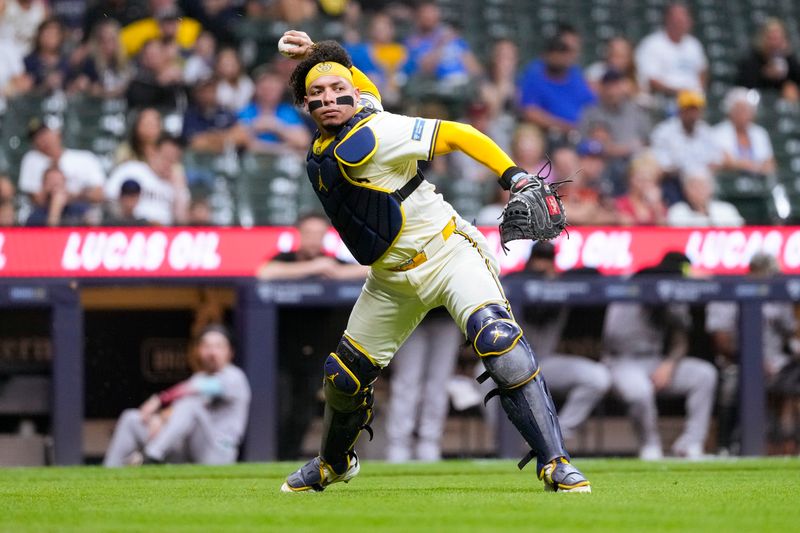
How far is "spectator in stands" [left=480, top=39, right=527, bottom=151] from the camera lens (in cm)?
1270

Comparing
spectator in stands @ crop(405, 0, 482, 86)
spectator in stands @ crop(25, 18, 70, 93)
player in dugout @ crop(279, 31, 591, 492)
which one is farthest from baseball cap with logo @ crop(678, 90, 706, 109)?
player in dugout @ crop(279, 31, 591, 492)

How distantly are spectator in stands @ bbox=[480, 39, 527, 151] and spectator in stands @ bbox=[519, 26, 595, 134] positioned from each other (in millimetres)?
131

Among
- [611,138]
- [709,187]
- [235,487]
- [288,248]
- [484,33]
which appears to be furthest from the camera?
[484,33]

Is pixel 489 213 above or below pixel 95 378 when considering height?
above

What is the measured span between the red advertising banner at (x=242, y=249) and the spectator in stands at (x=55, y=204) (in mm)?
1389

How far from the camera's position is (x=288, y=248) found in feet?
30.8

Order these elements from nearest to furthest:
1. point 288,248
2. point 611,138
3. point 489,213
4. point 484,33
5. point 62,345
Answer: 1. point 62,345
2. point 288,248
3. point 489,213
4. point 611,138
5. point 484,33

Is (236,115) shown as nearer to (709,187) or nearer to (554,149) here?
(554,149)

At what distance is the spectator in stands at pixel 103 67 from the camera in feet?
40.8

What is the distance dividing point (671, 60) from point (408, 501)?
985cm

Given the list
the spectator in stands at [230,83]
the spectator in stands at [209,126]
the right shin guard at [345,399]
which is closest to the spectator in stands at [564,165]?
the spectator in stands at [209,126]

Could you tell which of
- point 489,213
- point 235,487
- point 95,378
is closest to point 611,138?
point 489,213

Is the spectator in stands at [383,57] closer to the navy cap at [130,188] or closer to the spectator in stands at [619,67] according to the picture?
the spectator in stands at [619,67]

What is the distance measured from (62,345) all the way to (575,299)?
3.24 m
